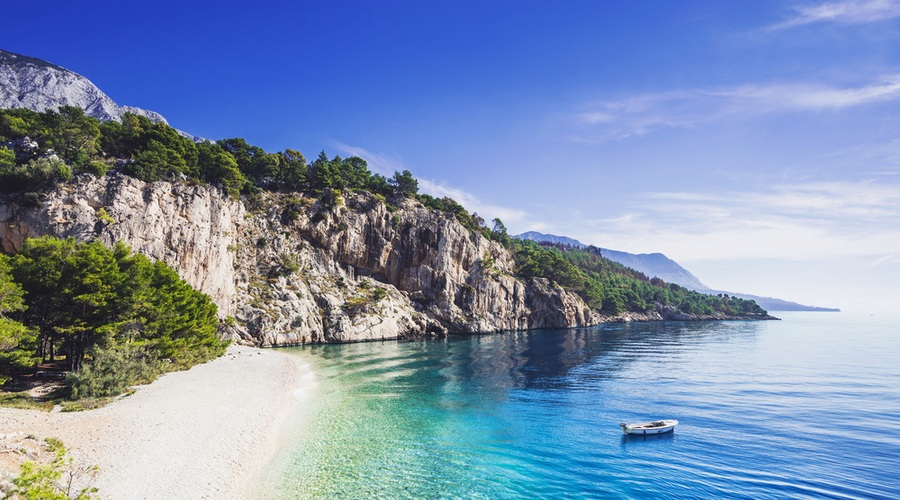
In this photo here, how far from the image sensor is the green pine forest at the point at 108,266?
2772 cm

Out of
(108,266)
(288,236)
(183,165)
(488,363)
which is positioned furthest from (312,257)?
(108,266)

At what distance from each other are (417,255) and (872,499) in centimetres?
9480

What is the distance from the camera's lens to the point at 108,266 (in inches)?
1169

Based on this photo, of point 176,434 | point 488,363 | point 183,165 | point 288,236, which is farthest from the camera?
point 288,236

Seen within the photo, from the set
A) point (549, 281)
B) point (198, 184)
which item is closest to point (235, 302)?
point (198, 184)

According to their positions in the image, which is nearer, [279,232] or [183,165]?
[183,165]

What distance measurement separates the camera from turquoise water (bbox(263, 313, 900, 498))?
18.6 m

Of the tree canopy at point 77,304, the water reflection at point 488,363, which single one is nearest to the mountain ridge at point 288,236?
the water reflection at point 488,363

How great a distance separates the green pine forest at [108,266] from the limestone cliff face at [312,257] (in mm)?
4141

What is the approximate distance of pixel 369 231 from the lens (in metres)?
103

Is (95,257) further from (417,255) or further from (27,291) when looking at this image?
(417,255)

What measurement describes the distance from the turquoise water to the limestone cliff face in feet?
98.8

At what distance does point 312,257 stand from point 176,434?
73.4 m

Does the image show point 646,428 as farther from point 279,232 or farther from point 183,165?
point 279,232
